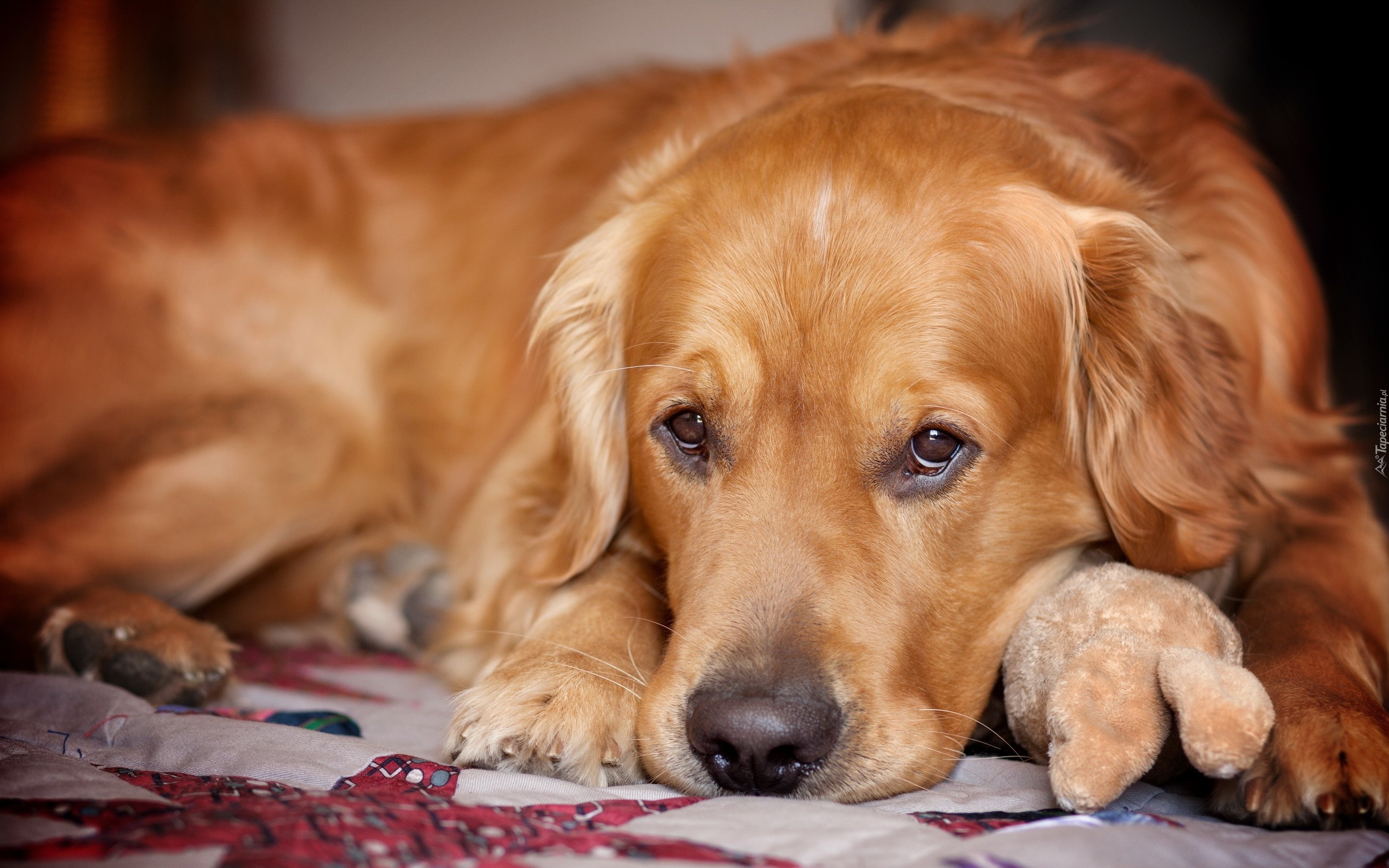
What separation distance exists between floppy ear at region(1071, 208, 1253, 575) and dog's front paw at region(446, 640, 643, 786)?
1071 millimetres

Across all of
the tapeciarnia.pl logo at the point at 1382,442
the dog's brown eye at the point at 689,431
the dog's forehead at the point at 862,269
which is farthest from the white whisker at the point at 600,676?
the tapeciarnia.pl logo at the point at 1382,442

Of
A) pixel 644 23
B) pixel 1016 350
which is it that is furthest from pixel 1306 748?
pixel 644 23

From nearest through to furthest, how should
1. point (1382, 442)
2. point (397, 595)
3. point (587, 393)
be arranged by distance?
point (587, 393)
point (1382, 442)
point (397, 595)

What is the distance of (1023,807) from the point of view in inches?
70.1

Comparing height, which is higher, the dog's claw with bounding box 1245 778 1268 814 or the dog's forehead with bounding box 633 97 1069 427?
the dog's forehead with bounding box 633 97 1069 427

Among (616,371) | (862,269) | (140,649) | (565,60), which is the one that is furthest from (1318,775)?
(565,60)

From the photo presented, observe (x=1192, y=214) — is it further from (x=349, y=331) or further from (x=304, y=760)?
(x=349, y=331)

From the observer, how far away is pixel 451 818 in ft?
5.10

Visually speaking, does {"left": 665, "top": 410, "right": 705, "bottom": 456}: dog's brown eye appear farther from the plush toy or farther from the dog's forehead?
the plush toy

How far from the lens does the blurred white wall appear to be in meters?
6.06

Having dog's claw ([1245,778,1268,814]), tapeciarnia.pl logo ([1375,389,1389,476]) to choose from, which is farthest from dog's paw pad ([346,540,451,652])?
tapeciarnia.pl logo ([1375,389,1389,476])

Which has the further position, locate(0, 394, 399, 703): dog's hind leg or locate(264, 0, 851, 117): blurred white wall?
locate(264, 0, 851, 117): blurred white wall

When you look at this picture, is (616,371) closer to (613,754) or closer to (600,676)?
(600,676)

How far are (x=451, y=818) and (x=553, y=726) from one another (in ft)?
1.31
